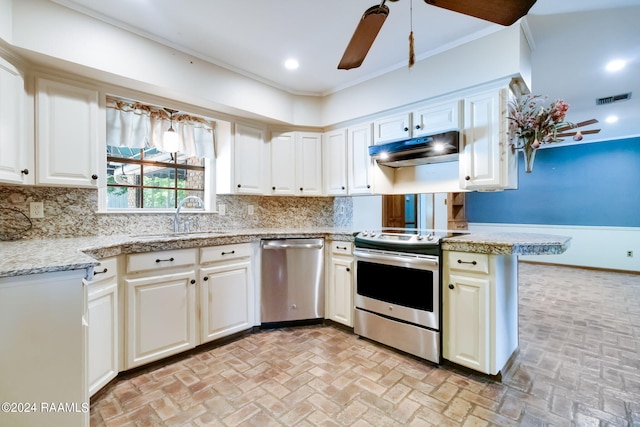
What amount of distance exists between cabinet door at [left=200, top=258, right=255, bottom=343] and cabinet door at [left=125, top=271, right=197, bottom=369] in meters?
0.09

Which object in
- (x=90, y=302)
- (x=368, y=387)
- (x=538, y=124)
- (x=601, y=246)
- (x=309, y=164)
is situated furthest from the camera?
(x=601, y=246)

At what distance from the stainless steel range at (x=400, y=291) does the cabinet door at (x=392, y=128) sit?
1016mm

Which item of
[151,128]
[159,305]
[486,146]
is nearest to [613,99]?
[486,146]

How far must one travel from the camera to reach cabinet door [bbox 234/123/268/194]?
2992 mm

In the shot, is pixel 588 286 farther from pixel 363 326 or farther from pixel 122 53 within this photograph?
pixel 122 53

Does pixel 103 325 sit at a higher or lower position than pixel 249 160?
lower

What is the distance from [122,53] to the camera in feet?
6.88

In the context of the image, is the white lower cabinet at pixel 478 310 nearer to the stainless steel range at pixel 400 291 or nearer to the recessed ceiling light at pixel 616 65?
the stainless steel range at pixel 400 291

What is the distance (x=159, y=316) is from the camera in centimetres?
208

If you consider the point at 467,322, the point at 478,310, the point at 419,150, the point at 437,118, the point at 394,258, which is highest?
the point at 437,118

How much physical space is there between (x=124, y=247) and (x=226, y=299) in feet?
2.98

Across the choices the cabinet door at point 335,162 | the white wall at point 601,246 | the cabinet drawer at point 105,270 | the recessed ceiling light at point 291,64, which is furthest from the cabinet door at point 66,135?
the white wall at point 601,246

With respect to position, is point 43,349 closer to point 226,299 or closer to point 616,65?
point 226,299

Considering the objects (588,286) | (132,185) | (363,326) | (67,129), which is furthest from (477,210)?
(67,129)
